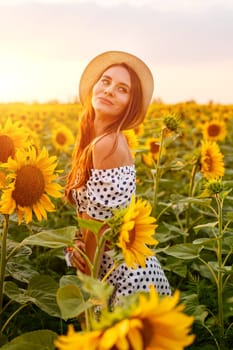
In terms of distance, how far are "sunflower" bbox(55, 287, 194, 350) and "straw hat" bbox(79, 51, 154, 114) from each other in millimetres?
1475

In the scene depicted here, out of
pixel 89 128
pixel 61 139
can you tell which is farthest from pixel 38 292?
pixel 61 139

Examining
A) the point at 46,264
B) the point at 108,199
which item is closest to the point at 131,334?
the point at 108,199

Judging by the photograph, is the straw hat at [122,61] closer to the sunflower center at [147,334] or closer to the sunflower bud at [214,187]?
the sunflower bud at [214,187]

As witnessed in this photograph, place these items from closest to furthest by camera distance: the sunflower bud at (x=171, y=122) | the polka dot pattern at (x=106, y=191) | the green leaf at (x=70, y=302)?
the green leaf at (x=70, y=302) → the polka dot pattern at (x=106, y=191) → the sunflower bud at (x=171, y=122)

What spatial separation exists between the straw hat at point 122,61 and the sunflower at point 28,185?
0.49 meters

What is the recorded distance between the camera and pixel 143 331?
1108mm

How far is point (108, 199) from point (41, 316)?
25.0 inches

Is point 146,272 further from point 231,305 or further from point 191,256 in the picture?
point 231,305

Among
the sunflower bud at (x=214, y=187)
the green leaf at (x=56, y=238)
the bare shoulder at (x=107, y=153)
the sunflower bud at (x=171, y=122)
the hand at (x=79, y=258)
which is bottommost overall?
the hand at (x=79, y=258)

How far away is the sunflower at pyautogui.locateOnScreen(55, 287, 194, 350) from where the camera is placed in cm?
105

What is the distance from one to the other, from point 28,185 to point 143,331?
1.10 m

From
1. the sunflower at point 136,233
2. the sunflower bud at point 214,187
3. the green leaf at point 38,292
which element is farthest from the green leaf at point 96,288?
the sunflower bud at point 214,187

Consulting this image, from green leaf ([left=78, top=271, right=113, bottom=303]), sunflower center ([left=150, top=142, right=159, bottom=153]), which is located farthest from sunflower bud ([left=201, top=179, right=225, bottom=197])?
sunflower center ([left=150, top=142, right=159, bottom=153])

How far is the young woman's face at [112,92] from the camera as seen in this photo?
2404 millimetres
